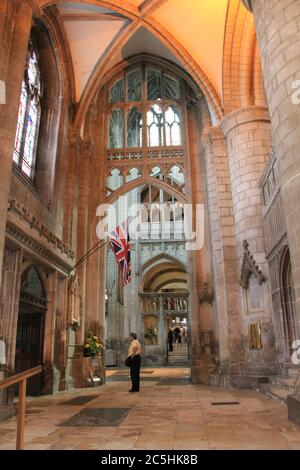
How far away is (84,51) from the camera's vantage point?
13977 millimetres

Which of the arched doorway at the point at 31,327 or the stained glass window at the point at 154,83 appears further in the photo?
the stained glass window at the point at 154,83

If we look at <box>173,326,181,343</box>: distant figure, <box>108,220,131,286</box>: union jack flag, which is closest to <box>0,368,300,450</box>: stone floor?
<box>108,220,131,286</box>: union jack flag

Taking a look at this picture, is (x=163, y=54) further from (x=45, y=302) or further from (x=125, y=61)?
(x=45, y=302)

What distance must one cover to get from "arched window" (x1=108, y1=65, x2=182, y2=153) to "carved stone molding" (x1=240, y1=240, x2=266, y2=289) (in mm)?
7380

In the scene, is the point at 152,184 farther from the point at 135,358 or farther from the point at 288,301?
the point at 288,301

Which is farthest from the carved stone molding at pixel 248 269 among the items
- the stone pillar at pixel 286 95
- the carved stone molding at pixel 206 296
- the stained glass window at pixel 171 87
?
the stained glass window at pixel 171 87

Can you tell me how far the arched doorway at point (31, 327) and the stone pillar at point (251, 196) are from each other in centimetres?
549

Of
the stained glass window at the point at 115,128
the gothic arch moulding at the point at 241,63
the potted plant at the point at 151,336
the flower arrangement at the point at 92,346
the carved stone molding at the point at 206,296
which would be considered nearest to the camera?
the gothic arch moulding at the point at 241,63

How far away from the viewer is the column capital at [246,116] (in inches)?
446

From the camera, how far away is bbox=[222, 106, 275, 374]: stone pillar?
32.1ft

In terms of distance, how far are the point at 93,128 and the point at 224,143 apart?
595cm
